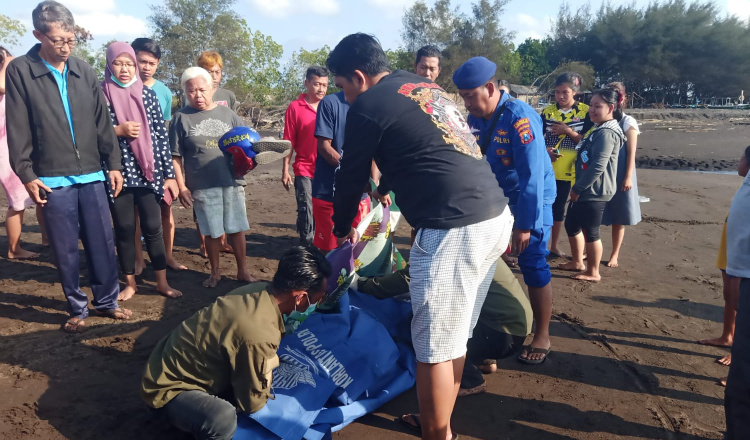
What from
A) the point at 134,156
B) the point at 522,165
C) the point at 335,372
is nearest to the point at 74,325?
the point at 134,156

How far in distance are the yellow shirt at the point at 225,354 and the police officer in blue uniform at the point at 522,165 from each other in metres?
1.69

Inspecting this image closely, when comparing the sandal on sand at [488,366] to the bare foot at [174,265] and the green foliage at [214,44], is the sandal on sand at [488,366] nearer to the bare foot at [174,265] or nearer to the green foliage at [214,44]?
the bare foot at [174,265]

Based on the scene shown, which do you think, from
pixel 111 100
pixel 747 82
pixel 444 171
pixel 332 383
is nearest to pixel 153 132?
pixel 111 100

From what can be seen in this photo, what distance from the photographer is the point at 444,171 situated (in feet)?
7.94

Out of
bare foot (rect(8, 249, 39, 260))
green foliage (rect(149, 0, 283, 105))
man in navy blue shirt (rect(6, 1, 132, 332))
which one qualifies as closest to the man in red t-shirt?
man in navy blue shirt (rect(6, 1, 132, 332))

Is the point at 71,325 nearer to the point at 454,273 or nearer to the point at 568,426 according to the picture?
the point at 454,273

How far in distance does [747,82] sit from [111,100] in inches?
2248

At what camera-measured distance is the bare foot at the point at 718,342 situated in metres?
3.97

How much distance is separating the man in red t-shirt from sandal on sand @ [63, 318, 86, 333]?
215 cm

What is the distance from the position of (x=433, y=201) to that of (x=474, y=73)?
1265 mm

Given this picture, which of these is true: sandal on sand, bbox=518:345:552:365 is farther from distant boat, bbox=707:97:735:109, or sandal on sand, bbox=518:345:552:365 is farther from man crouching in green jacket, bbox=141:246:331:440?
distant boat, bbox=707:97:735:109

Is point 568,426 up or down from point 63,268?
down

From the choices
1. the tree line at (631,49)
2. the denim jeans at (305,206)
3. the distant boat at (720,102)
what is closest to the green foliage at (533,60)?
the tree line at (631,49)

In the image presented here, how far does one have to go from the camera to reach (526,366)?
3729 millimetres
